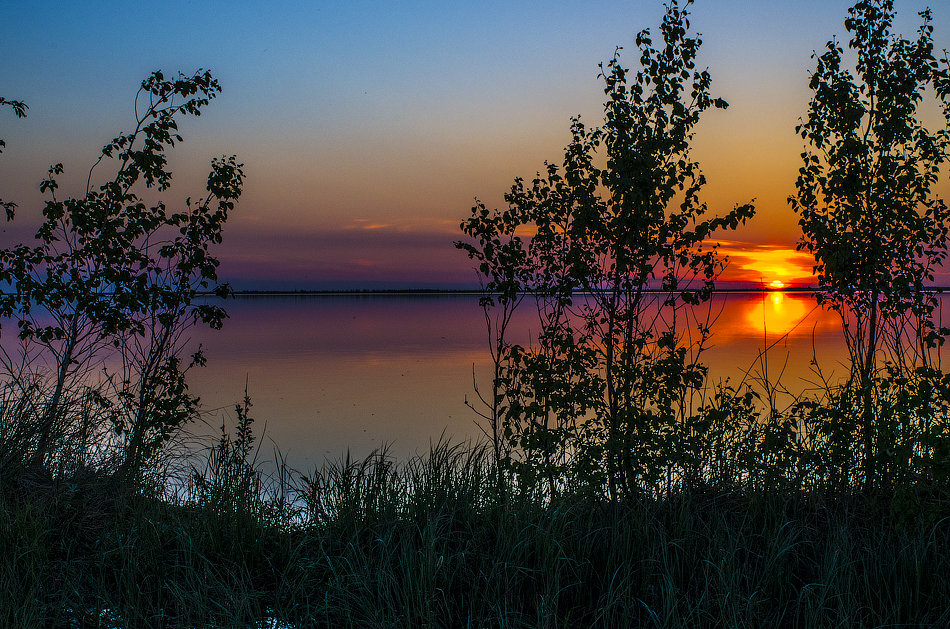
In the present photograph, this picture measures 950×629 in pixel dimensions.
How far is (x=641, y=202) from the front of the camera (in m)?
5.98

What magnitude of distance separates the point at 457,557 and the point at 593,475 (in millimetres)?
1447

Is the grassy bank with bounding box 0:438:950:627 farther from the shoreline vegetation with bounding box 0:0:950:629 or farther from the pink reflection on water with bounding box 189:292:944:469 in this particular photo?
the pink reflection on water with bounding box 189:292:944:469

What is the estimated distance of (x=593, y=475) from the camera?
5648mm

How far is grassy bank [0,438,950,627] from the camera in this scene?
13.9 ft

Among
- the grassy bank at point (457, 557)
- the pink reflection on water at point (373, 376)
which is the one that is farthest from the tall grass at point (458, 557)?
the pink reflection on water at point (373, 376)

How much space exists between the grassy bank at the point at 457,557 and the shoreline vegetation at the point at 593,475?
0.09 ft

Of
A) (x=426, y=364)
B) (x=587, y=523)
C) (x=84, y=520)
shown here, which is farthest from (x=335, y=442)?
(x=426, y=364)

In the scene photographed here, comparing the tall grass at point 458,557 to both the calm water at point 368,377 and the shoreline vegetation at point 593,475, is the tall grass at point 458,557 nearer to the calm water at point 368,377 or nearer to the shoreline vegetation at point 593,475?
the shoreline vegetation at point 593,475

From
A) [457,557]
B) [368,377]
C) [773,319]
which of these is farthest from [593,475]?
[773,319]

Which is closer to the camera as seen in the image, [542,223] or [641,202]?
[641,202]

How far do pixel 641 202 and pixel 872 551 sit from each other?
3.14m

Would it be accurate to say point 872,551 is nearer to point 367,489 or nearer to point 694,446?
point 694,446

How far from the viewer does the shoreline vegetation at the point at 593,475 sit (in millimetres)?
4398

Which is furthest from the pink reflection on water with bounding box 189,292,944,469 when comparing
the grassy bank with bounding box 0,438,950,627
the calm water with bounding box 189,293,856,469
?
the grassy bank with bounding box 0,438,950,627
